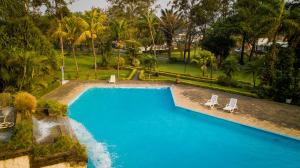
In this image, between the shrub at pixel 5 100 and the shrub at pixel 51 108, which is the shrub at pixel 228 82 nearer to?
the shrub at pixel 51 108

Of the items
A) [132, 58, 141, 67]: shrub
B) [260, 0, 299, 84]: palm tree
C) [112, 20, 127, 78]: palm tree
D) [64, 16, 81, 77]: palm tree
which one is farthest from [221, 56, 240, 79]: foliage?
[64, 16, 81, 77]: palm tree

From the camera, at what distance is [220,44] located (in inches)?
1745

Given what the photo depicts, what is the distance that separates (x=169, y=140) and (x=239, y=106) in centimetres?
790

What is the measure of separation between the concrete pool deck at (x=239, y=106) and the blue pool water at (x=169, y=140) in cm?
73

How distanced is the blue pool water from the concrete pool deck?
726 millimetres

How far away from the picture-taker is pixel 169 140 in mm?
16234

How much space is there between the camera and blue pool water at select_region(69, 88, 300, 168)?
539 inches

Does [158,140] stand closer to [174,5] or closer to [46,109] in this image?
[46,109]

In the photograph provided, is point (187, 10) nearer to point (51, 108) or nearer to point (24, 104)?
point (51, 108)

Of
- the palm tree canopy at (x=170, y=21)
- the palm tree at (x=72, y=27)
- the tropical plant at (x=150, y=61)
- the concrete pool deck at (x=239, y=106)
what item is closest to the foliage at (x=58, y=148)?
the concrete pool deck at (x=239, y=106)

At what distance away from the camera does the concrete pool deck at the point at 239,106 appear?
57.5ft

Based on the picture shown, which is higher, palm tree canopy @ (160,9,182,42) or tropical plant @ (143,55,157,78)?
palm tree canopy @ (160,9,182,42)

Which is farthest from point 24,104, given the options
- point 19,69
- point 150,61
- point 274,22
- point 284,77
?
point 150,61

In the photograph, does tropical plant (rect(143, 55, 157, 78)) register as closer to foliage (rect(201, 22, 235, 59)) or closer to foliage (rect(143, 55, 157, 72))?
foliage (rect(143, 55, 157, 72))
